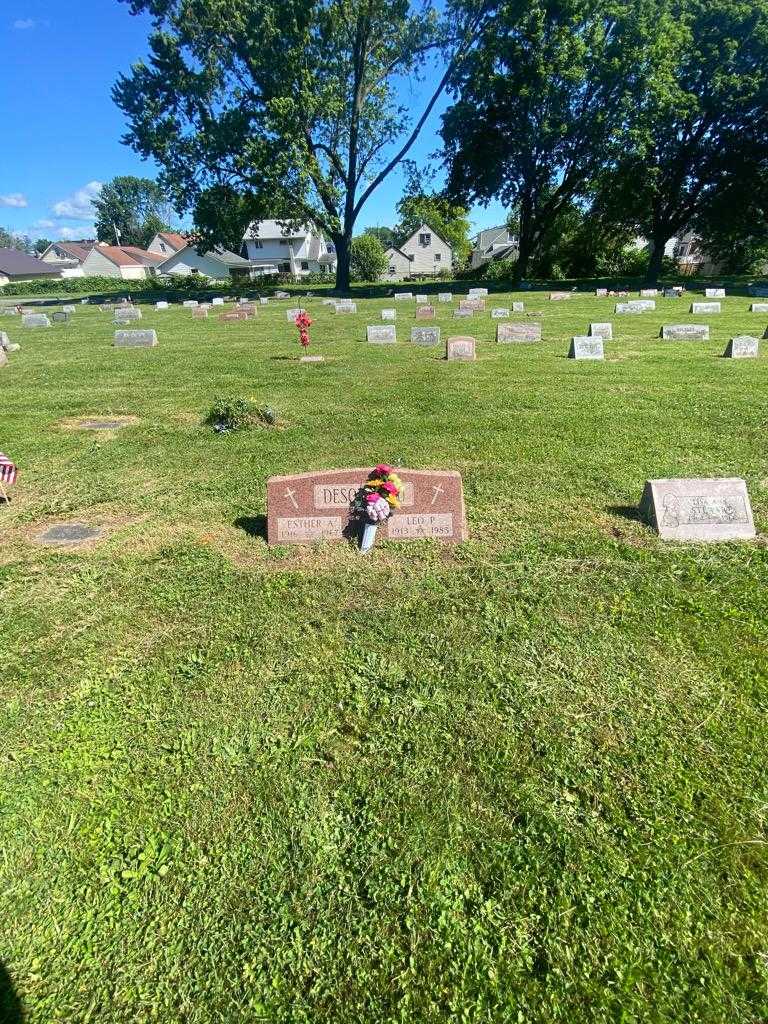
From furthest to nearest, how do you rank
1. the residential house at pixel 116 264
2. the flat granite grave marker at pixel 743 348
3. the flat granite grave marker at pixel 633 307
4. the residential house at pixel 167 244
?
the residential house at pixel 167 244 → the residential house at pixel 116 264 → the flat granite grave marker at pixel 633 307 → the flat granite grave marker at pixel 743 348

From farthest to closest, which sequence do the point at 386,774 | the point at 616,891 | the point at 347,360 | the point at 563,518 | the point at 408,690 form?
1. the point at 347,360
2. the point at 563,518
3. the point at 408,690
4. the point at 386,774
5. the point at 616,891

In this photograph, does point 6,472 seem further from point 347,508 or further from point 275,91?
point 275,91

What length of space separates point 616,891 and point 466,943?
0.69 meters

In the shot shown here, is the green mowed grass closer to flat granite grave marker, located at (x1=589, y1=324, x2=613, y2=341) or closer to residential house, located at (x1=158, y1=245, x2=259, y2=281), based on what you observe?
flat granite grave marker, located at (x1=589, y1=324, x2=613, y2=341)

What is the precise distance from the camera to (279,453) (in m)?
7.54

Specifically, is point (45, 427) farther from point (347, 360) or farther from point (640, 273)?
point (640, 273)

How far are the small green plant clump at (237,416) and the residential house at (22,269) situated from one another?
81.1m

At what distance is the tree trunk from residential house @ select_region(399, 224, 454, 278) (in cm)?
3306

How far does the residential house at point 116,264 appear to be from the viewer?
253 feet

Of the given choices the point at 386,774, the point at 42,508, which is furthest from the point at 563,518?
the point at 42,508

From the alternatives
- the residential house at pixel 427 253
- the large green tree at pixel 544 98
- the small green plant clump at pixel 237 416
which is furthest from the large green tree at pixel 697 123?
→ the small green plant clump at pixel 237 416

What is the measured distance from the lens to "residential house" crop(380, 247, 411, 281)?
6906 centimetres

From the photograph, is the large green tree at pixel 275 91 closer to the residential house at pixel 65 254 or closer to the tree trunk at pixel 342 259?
the tree trunk at pixel 342 259

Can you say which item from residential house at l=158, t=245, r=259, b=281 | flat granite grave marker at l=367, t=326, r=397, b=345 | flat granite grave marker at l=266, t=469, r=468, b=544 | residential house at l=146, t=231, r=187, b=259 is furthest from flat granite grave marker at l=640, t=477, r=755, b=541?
residential house at l=146, t=231, r=187, b=259
